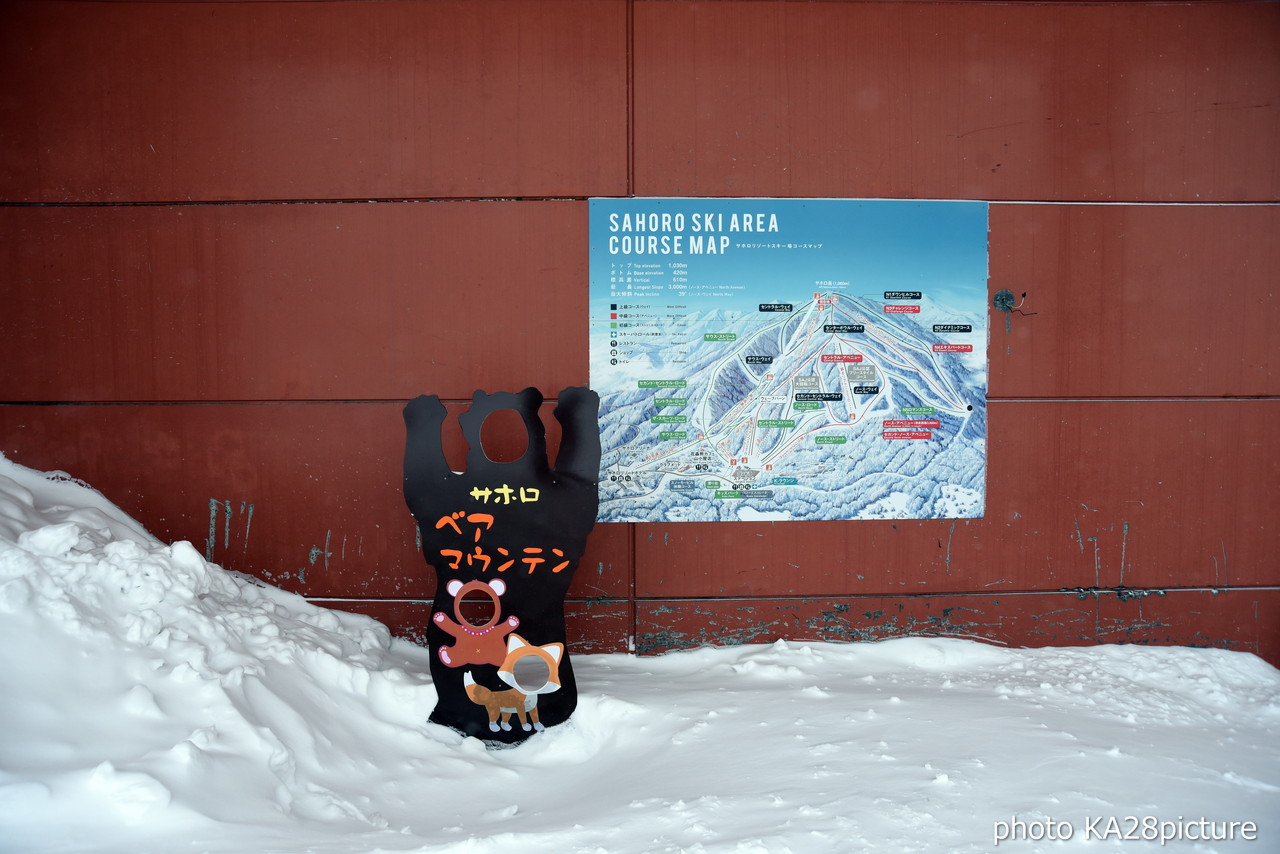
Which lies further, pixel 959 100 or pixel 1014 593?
pixel 1014 593

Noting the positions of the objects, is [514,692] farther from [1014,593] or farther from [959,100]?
[959,100]

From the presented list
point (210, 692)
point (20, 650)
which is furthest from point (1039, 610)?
point (20, 650)

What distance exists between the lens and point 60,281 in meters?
3.30

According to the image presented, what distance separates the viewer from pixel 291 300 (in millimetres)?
3307

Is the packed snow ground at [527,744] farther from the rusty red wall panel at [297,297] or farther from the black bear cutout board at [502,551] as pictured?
the rusty red wall panel at [297,297]

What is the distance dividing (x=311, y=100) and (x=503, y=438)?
5.56 feet

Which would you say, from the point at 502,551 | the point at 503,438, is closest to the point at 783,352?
the point at 503,438

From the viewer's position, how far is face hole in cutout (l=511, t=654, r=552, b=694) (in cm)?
305

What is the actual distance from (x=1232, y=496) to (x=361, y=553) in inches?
158

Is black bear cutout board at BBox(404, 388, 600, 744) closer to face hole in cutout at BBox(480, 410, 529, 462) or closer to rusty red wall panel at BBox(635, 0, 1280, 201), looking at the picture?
face hole in cutout at BBox(480, 410, 529, 462)

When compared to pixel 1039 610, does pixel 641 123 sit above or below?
above

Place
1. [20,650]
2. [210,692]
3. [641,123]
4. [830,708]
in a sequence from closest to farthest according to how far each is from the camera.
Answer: [20,650] < [210,692] < [830,708] < [641,123]

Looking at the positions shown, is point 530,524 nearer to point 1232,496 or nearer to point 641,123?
point 641,123

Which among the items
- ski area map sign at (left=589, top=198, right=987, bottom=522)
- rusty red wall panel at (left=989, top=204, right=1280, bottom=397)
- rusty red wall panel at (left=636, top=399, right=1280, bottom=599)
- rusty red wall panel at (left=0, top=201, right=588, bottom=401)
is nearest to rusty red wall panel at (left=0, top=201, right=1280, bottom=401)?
rusty red wall panel at (left=0, top=201, right=588, bottom=401)
